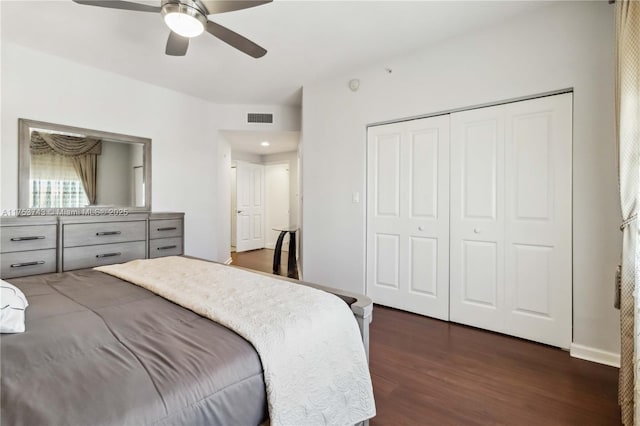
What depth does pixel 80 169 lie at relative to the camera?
314 cm

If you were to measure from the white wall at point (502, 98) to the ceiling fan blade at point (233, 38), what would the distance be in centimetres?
144

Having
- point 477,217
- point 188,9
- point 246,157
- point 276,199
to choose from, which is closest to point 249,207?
point 276,199

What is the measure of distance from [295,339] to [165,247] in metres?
2.93

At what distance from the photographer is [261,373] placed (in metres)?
A: 0.96

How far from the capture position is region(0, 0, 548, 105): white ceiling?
229 centimetres

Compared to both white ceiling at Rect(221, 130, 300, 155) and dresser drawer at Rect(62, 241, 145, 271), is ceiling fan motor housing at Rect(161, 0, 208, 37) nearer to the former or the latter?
dresser drawer at Rect(62, 241, 145, 271)

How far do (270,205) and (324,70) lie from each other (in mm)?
4407

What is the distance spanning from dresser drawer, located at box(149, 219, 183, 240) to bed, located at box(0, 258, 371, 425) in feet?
7.13

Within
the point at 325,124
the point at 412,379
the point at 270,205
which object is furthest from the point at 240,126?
the point at 412,379

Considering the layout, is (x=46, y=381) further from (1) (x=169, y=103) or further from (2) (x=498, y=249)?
(1) (x=169, y=103)

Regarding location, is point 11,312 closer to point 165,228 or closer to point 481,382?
point 481,382

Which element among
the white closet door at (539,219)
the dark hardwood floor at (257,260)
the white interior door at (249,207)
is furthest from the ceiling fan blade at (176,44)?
the white interior door at (249,207)

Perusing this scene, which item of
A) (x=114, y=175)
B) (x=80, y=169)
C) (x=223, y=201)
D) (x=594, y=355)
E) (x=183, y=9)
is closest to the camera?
(x=183, y=9)

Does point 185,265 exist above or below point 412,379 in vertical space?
above
